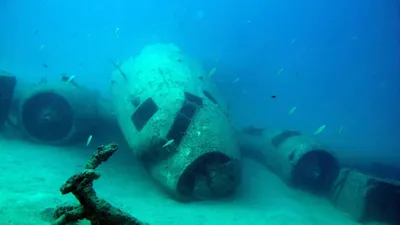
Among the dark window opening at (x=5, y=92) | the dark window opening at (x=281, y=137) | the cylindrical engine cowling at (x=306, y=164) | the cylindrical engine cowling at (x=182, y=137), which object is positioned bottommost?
the cylindrical engine cowling at (x=306, y=164)

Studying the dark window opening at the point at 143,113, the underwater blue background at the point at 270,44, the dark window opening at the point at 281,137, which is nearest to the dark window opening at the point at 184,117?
the dark window opening at the point at 143,113

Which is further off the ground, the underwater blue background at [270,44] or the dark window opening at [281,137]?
the underwater blue background at [270,44]

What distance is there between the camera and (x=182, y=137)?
8.49 meters

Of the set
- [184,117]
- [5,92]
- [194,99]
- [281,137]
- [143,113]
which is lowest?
[281,137]

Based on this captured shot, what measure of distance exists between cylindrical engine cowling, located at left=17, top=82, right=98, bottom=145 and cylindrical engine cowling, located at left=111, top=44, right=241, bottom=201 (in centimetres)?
174

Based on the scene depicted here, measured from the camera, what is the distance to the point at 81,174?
9.78ft

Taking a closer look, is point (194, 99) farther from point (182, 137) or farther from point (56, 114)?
point (56, 114)

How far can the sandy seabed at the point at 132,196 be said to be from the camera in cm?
609

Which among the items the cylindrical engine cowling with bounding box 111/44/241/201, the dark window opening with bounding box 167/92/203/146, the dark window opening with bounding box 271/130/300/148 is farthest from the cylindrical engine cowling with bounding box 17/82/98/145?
the dark window opening with bounding box 271/130/300/148

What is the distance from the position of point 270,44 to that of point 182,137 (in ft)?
244

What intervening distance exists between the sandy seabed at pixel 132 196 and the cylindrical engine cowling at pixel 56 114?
1.79ft

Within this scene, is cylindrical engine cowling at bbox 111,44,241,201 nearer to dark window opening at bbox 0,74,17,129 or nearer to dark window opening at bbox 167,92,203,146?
dark window opening at bbox 167,92,203,146

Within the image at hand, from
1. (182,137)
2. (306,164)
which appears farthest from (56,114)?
(306,164)

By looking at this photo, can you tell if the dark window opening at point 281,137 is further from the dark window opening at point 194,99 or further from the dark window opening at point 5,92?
the dark window opening at point 5,92
